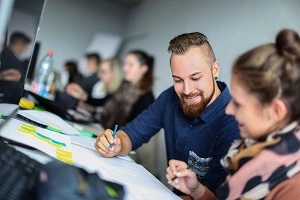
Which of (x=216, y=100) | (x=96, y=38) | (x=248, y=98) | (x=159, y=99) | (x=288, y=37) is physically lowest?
(x=96, y=38)

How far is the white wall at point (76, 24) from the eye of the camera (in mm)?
5730

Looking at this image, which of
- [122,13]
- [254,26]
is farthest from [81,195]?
[122,13]

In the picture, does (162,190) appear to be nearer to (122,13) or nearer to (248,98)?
(248,98)

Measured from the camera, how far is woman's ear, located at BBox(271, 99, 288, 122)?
0.71 meters

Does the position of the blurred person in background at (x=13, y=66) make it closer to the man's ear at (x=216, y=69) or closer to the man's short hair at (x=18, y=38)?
the man's short hair at (x=18, y=38)

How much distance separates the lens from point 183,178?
36.3 inches

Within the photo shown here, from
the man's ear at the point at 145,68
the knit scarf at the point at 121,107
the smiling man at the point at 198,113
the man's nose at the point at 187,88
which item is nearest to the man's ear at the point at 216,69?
the smiling man at the point at 198,113

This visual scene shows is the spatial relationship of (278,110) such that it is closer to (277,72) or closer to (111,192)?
(277,72)

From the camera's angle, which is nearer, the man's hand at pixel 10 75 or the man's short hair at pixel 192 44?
the man's hand at pixel 10 75

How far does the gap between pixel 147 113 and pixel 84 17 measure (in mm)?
4874

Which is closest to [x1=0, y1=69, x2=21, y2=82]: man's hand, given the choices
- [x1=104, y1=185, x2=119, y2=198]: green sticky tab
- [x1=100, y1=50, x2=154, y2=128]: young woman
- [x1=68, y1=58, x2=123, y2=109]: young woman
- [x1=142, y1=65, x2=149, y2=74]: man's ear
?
[x1=104, y1=185, x2=119, y2=198]: green sticky tab

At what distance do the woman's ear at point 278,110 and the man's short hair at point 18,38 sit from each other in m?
0.66

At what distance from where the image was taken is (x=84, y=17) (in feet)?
19.5

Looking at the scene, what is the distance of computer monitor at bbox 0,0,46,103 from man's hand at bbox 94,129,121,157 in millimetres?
310
